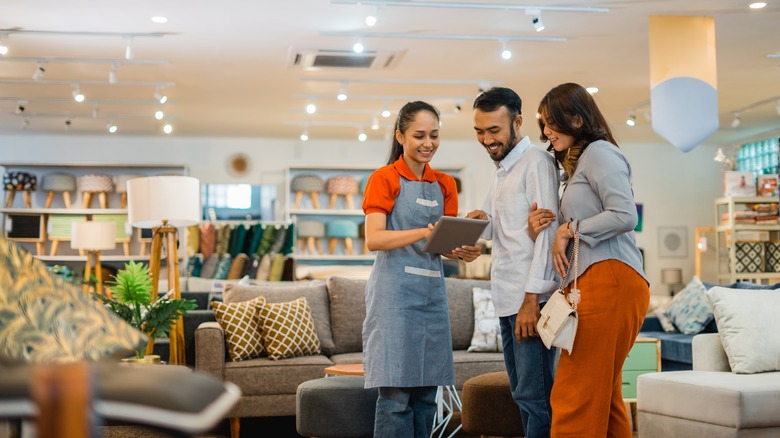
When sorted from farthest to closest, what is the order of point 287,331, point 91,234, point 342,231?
1. point 342,231
2. point 91,234
3. point 287,331

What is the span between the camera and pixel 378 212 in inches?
114

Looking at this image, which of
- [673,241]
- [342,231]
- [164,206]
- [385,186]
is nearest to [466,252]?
[385,186]

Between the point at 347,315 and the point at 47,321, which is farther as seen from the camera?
the point at 347,315

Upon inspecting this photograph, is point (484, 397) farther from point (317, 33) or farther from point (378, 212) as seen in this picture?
point (317, 33)

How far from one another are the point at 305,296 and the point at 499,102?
3.44 metres

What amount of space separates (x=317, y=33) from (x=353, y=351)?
7.88ft

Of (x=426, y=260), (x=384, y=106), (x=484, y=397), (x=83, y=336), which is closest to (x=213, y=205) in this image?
(x=384, y=106)

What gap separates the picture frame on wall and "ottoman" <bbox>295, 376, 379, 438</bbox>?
899 cm

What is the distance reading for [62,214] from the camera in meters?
10.7

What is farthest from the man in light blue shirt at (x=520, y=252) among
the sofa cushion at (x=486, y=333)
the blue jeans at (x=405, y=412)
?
the sofa cushion at (x=486, y=333)

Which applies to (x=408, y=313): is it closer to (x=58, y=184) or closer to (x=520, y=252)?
(x=520, y=252)

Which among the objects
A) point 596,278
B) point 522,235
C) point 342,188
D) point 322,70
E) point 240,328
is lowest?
point 240,328

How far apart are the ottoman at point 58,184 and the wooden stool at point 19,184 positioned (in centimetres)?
13

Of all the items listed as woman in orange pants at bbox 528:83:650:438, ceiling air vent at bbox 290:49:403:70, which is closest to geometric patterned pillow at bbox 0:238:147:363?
woman in orange pants at bbox 528:83:650:438
